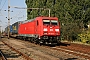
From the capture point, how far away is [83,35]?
1150 inches

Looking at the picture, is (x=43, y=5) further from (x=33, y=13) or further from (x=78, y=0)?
(x=78, y=0)

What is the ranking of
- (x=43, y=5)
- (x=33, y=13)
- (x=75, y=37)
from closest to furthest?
(x=75, y=37) < (x=43, y=5) < (x=33, y=13)

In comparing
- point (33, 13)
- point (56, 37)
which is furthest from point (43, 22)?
point (33, 13)

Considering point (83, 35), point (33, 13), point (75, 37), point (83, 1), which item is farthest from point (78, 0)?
point (33, 13)

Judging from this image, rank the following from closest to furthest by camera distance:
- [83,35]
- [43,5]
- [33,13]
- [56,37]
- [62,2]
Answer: [56,37]
[83,35]
[62,2]
[43,5]
[33,13]

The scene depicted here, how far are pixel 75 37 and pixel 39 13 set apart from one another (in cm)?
2658

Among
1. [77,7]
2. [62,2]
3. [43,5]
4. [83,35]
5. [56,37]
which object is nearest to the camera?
[56,37]

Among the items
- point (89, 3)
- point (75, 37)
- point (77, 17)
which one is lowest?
point (75, 37)

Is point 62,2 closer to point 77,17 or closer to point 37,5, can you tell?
point 77,17

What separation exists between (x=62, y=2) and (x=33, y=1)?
62.1 ft

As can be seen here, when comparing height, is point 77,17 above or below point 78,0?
below

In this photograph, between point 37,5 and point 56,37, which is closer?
point 56,37

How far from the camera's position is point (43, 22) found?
24.0 metres

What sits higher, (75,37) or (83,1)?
(83,1)
